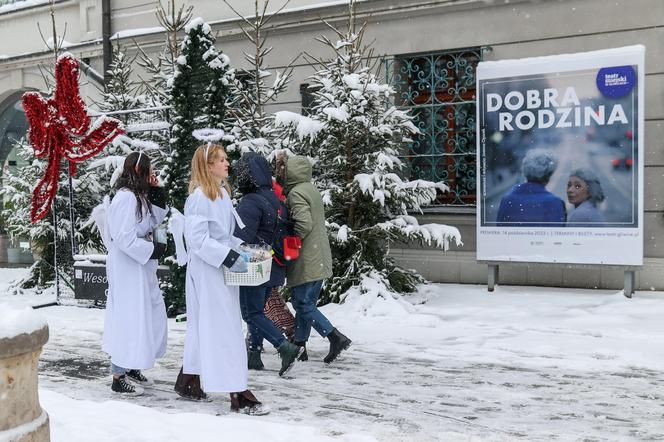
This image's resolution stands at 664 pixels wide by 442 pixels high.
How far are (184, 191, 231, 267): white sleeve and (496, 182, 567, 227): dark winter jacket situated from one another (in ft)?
19.6

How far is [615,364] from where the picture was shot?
274 inches

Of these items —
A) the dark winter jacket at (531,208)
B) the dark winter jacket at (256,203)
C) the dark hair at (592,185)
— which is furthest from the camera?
the dark winter jacket at (531,208)

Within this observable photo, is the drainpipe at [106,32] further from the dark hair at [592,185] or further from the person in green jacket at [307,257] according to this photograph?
the person in green jacket at [307,257]

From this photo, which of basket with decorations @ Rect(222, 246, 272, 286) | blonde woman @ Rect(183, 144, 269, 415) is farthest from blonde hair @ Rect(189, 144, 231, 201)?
basket with decorations @ Rect(222, 246, 272, 286)

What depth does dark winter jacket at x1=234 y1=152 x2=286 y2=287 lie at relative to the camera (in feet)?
20.8

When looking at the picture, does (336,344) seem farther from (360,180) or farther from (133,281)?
(360,180)

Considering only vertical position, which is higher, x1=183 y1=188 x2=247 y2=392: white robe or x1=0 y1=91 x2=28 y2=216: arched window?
x1=0 y1=91 x2=28 y2=216: arched window

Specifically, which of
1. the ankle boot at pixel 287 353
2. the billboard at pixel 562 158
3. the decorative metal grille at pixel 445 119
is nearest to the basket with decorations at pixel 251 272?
the ankle boot at pixel 287 353

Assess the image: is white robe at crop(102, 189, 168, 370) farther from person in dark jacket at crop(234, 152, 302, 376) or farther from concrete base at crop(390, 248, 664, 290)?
concrete base at crop(390, 248, 664, 290)

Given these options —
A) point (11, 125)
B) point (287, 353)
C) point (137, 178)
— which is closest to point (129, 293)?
point (137, 178)

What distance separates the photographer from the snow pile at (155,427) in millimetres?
4832

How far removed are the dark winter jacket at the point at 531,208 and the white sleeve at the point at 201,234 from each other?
5.99 m

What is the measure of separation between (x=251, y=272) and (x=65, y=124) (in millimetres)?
6670

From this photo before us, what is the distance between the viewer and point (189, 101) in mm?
9953
